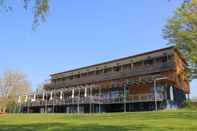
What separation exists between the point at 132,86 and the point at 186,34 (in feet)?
38.4

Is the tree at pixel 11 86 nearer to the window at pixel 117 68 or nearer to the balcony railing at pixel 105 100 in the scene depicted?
the balcony railing at pixel 105 100

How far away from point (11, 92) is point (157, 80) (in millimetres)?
43606

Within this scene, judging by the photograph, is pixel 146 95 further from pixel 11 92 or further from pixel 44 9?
pixel 11 92

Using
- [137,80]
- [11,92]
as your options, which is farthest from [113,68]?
[11,92]

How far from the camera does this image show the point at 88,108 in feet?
159

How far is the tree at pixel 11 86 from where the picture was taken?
73.6m

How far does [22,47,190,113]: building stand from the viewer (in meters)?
42.8

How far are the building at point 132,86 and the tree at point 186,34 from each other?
2.72m

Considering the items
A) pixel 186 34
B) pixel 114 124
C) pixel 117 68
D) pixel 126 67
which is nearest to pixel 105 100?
pixel 126 67

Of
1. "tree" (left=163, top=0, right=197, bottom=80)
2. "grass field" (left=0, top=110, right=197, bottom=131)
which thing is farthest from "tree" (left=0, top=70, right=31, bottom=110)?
"grass field" (left=0, top=110, right=197, bottom=131)

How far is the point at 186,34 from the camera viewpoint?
1538 inches

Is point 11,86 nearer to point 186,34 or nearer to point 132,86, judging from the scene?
point 132,86

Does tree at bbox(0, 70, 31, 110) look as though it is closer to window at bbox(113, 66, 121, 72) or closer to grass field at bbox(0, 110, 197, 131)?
window at bbox(113, 66, 121, 72)

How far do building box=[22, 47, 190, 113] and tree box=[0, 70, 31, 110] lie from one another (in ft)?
61.2
